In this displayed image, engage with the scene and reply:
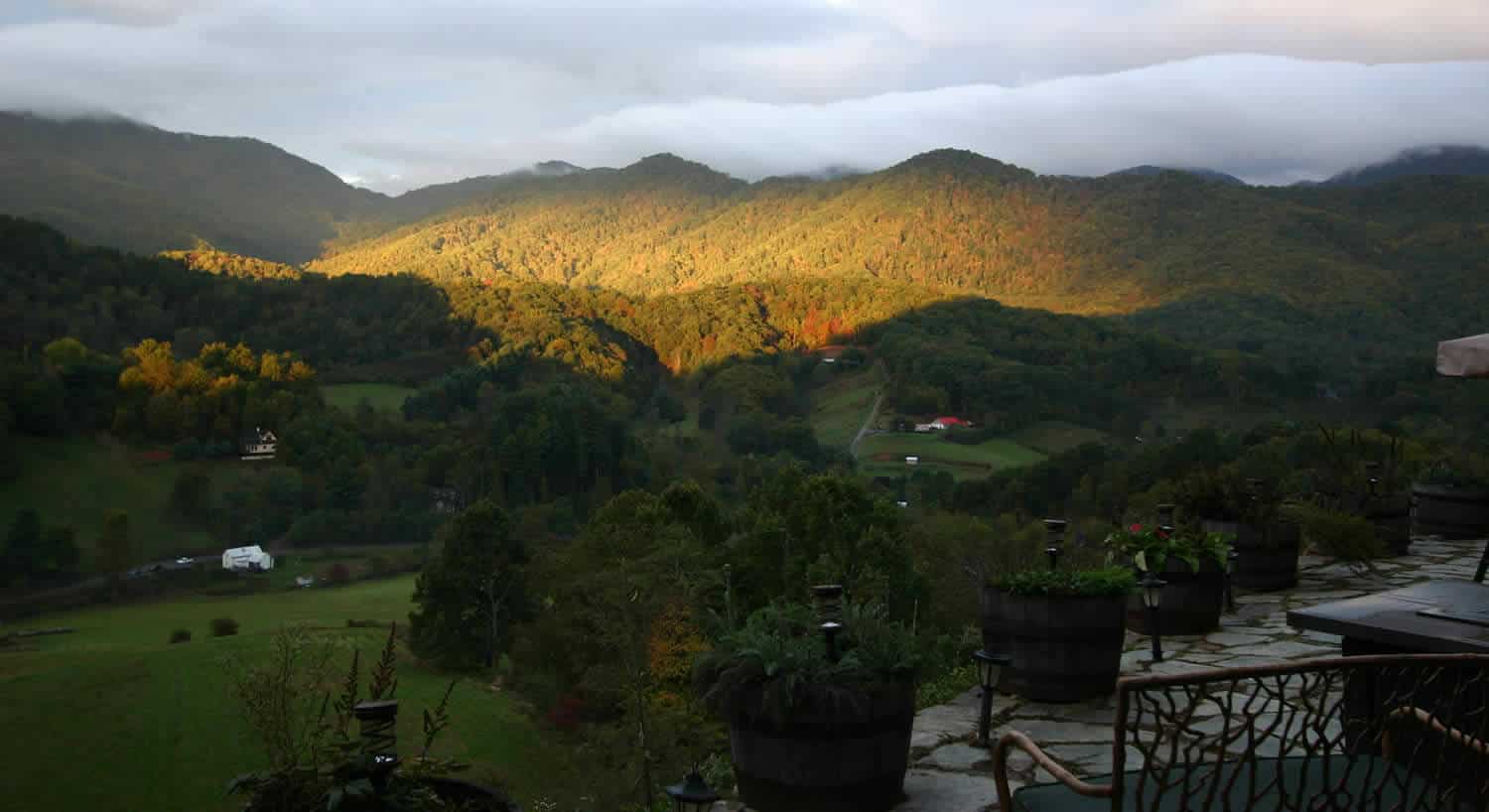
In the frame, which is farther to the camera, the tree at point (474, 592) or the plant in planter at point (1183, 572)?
the tree at point (474, 592)

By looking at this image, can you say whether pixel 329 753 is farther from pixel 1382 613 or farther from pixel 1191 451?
pixel 1191 451

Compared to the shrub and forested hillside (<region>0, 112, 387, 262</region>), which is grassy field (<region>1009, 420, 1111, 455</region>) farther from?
forested hillside (<region>0, 112, 387, 262</region>)

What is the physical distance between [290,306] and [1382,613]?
10073 cm

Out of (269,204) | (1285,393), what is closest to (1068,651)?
(1285,393)

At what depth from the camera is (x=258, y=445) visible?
239ft

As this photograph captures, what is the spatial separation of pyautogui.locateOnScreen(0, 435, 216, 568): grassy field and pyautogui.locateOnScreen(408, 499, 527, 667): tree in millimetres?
32510

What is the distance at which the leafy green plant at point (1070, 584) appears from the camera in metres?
4.69

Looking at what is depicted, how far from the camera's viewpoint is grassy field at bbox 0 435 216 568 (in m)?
58.8

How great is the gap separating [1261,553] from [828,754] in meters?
5.51

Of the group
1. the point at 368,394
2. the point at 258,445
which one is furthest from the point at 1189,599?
the point at 368,394

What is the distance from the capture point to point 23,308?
79250mm

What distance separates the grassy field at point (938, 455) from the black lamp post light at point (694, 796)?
57.3 metres

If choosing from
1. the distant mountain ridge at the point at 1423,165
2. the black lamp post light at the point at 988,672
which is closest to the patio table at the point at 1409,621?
the black lamp post light at the point at 988,672

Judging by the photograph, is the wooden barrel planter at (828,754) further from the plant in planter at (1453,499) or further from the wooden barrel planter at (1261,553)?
the plant in planter at (1453,499)
